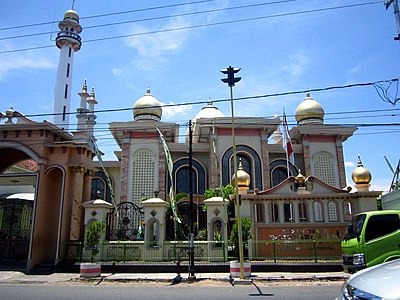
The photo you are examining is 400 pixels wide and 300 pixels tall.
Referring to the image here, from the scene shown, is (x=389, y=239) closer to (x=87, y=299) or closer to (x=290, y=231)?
(x=290, y=231)

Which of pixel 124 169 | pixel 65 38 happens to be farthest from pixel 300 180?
pixel 65 38

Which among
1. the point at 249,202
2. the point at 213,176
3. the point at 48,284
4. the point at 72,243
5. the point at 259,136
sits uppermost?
the point at 259,136

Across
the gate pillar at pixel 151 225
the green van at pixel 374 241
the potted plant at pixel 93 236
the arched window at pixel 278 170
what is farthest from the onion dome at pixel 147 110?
the green van at pixel 374 241

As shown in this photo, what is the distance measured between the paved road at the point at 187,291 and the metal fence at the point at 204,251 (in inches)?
154

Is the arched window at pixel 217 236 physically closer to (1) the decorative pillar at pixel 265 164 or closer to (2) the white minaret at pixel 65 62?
(1) the decorative pillar at pixel 265 164

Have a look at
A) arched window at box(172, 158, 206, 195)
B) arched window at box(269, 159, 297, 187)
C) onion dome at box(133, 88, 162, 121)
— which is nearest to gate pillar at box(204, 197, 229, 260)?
arched window at box(172, 158, 206, 195)

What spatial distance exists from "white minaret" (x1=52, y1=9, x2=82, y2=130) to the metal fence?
934 inches

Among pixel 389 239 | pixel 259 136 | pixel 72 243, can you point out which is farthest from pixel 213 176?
pixel 389 239

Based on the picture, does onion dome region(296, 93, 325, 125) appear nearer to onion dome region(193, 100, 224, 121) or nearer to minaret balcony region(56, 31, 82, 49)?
onion dome region(193, 100, 224, 121)

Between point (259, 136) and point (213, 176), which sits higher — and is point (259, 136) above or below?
above

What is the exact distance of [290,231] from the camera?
1652cm

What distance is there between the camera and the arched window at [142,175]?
25344 millimetres

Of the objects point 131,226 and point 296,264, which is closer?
point 296,264

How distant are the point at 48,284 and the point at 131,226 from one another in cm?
974
